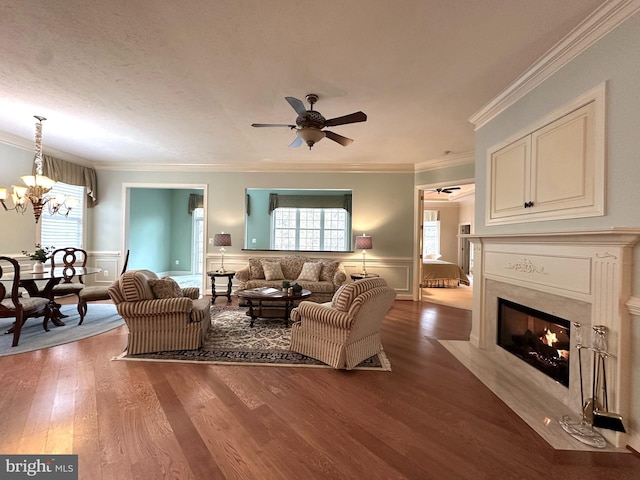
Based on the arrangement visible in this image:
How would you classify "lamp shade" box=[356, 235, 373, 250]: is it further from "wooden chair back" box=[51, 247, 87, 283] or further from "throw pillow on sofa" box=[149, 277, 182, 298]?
"wooden chair back" box=[51, 247, 87, 283]

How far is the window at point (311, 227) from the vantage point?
329 inches

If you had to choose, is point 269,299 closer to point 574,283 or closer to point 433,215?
point 574,283

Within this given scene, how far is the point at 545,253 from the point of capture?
2.32 meters

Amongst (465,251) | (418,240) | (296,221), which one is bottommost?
(465,251)

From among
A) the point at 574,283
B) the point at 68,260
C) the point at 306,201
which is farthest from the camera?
the point at 306,201

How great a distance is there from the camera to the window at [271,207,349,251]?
329 inches

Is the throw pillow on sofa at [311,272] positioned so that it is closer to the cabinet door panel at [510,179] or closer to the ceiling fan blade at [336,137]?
the ceiling fan blade at [336,137]

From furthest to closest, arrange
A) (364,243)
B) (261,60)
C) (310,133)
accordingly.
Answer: (364,243) < (310,133) < (261,60)

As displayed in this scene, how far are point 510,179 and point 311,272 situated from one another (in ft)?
11.7

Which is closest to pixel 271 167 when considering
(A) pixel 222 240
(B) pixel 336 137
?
(A) pixel 222 240

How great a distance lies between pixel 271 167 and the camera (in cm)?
605

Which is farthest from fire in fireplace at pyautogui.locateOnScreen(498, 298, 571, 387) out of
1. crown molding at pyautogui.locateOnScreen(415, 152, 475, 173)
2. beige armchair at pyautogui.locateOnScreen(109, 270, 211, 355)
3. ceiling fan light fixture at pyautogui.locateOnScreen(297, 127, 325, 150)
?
beige armchair at pyautogui.locateOnScreen(109, 270, 211, 355)

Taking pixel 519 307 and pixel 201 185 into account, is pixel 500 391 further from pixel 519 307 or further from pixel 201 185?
pixel 201 185

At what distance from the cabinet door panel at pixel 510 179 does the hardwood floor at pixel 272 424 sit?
5.66 feet
